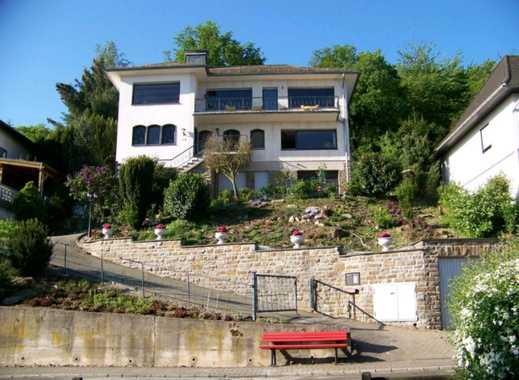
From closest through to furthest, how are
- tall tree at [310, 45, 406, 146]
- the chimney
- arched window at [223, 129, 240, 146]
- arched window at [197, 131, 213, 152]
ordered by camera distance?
arched window at [223, 129, 240, 146]
arched window at [197, 131, 213, 152]
the chimney
tall tree at [310, 45, 406, 146]

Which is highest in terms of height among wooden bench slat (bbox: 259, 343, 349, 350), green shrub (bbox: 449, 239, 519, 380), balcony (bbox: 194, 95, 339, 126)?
balcony (bbox: 194, 95, 339, 126)

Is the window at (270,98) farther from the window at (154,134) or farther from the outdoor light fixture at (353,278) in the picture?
the outdoor light fixture at (353,278)

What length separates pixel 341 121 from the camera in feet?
108

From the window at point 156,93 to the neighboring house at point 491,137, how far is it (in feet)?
50.7

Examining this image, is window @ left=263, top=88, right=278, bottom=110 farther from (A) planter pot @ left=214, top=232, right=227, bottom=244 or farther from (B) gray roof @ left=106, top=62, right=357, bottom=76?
(A) planter pot @ left=214, top=232, right=227, bottom=244

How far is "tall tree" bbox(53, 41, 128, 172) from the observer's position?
110ft

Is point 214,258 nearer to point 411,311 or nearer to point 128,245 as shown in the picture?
point 128,245

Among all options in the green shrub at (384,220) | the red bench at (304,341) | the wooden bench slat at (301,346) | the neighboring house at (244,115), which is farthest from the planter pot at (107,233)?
the wooden bench slat at (301,346)

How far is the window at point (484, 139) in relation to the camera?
2327 cm

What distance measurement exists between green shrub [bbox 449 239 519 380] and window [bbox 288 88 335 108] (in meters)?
23.9

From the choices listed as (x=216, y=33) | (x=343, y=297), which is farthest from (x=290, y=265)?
(x=216, y=33)

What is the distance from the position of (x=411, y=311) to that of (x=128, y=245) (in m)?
11.2

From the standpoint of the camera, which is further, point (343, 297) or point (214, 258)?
point (214, 258)

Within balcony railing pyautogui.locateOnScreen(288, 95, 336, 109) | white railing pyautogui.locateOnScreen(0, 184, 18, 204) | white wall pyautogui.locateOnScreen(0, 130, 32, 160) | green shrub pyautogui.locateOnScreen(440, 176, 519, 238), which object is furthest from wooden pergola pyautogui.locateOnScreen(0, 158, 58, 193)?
green shrub pyautogui.locateOnScreen(440, 176, 519, 238)
